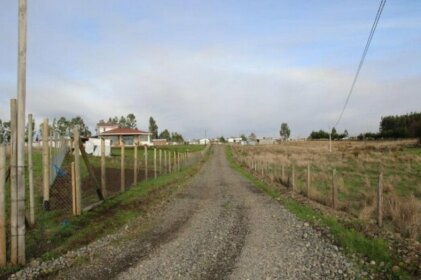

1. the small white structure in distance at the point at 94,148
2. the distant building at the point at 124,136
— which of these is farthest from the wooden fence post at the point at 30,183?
the distant building at the point at 124,136

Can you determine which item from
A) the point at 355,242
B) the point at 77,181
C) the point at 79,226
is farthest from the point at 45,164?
the point at 355,242

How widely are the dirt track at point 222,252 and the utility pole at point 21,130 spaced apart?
3.88ft

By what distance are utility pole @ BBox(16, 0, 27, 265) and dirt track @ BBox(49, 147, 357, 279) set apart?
118 centimetres

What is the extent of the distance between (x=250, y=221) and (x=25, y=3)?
718 centimetres

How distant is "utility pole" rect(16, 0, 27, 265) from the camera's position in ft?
24.2

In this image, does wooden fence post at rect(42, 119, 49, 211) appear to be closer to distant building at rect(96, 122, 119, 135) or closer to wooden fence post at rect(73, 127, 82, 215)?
wooden fence post at rect(73, 127, 82, 215)

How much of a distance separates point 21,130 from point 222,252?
4157 mm

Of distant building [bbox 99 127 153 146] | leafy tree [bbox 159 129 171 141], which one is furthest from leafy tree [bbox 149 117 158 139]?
distant building [bbox 99 127 153 146]

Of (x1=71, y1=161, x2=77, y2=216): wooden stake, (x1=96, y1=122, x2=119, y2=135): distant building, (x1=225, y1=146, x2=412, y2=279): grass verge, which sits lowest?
(x1=225, y1=146, x2=412, y2=279): grass verge

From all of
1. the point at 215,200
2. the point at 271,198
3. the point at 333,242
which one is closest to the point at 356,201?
the point at 271,198

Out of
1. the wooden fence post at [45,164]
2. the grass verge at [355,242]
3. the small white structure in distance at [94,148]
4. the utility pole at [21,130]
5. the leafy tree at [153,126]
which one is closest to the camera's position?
the grass verge at [355,242]

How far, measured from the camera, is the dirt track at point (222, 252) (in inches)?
264

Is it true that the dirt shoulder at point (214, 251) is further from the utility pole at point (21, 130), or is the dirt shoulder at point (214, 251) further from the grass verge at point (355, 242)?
the utility pole at point (21, 130)

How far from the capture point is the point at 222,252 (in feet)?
26.1
